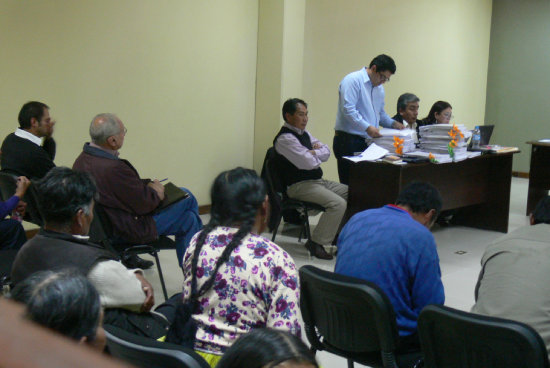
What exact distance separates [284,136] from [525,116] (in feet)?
19.4

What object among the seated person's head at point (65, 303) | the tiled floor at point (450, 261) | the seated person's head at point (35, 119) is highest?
the seated person's head at point (35, 119)

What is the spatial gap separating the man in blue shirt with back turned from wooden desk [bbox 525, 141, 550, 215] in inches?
177

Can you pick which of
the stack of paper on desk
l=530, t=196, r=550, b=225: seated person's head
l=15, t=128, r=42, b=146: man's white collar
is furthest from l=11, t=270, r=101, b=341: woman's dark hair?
the stack of paper on desk

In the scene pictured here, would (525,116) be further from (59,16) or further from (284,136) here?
(59,16)

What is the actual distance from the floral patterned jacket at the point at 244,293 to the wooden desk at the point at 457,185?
2800 mm

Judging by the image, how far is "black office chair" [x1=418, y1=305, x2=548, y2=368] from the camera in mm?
1652

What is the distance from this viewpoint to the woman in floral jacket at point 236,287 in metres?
1.77

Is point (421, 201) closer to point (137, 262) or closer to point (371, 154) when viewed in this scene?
point (371, 154)

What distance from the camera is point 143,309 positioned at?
83.3 inches

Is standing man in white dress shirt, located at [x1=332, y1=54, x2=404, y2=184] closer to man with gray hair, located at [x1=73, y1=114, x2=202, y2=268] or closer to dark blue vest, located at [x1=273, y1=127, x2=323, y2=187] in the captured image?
dark blue vest, located at [x1=273, y1=127, x2=323, y2=187]

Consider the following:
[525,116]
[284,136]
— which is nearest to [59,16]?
[284,136]

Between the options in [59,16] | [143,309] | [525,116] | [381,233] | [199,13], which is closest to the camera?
[143,309]

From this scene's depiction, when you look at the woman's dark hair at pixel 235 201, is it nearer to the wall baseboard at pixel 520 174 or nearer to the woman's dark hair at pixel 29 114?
the woman's dark hair at pixel 29 114

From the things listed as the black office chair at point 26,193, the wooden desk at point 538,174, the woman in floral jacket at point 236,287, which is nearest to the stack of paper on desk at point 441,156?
the wooden desk at point 538,174
